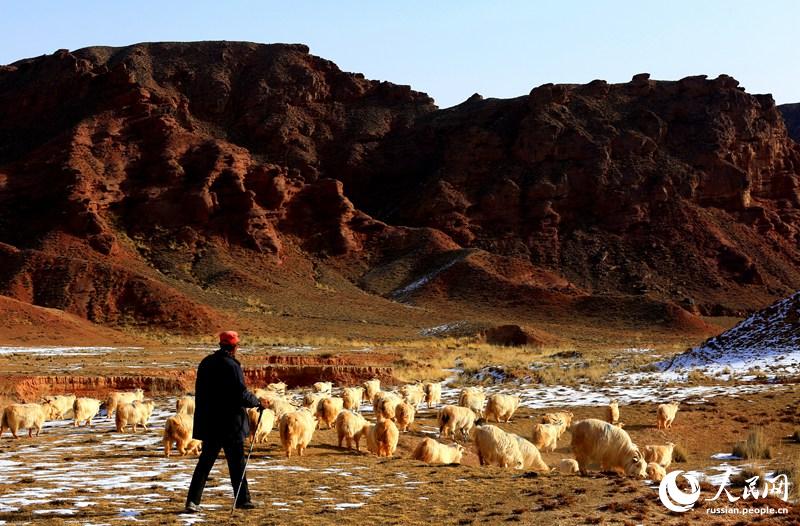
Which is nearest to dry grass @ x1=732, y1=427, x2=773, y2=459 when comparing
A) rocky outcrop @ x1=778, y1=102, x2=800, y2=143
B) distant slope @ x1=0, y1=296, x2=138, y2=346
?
distant slope @ x1=0, y1=296, x2=138, y2=346

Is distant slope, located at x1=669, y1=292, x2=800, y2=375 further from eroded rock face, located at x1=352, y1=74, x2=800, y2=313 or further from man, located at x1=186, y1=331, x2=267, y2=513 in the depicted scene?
eroded rock face, located at x1=352, y1=74, x2=800, y2=313

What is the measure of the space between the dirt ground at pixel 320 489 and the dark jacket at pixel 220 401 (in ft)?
2.84

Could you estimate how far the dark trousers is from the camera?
30.5 feet

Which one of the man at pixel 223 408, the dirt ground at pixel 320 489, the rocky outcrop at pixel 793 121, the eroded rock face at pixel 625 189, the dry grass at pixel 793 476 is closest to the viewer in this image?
the dirt ground at pixel 320 489

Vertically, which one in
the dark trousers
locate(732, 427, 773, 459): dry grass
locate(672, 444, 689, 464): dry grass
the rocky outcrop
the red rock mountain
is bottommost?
locate(672, 444, 689, 464): dry grass

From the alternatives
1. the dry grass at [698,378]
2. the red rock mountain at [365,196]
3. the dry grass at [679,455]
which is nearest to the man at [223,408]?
the dry grass at [679,455]

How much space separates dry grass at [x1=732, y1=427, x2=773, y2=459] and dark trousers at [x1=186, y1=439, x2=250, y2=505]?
989 cm

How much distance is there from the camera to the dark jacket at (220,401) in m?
9.66

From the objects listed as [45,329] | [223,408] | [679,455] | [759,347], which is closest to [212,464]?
[223,408]

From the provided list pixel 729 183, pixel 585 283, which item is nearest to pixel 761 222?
pixel 729 183

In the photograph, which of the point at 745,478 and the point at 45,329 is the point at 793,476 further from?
the point at 45,329

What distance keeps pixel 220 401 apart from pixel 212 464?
711 mm

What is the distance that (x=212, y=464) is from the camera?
9.44m

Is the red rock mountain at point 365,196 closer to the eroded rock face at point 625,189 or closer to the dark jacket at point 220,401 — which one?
the eroded rock face at point 625,189
